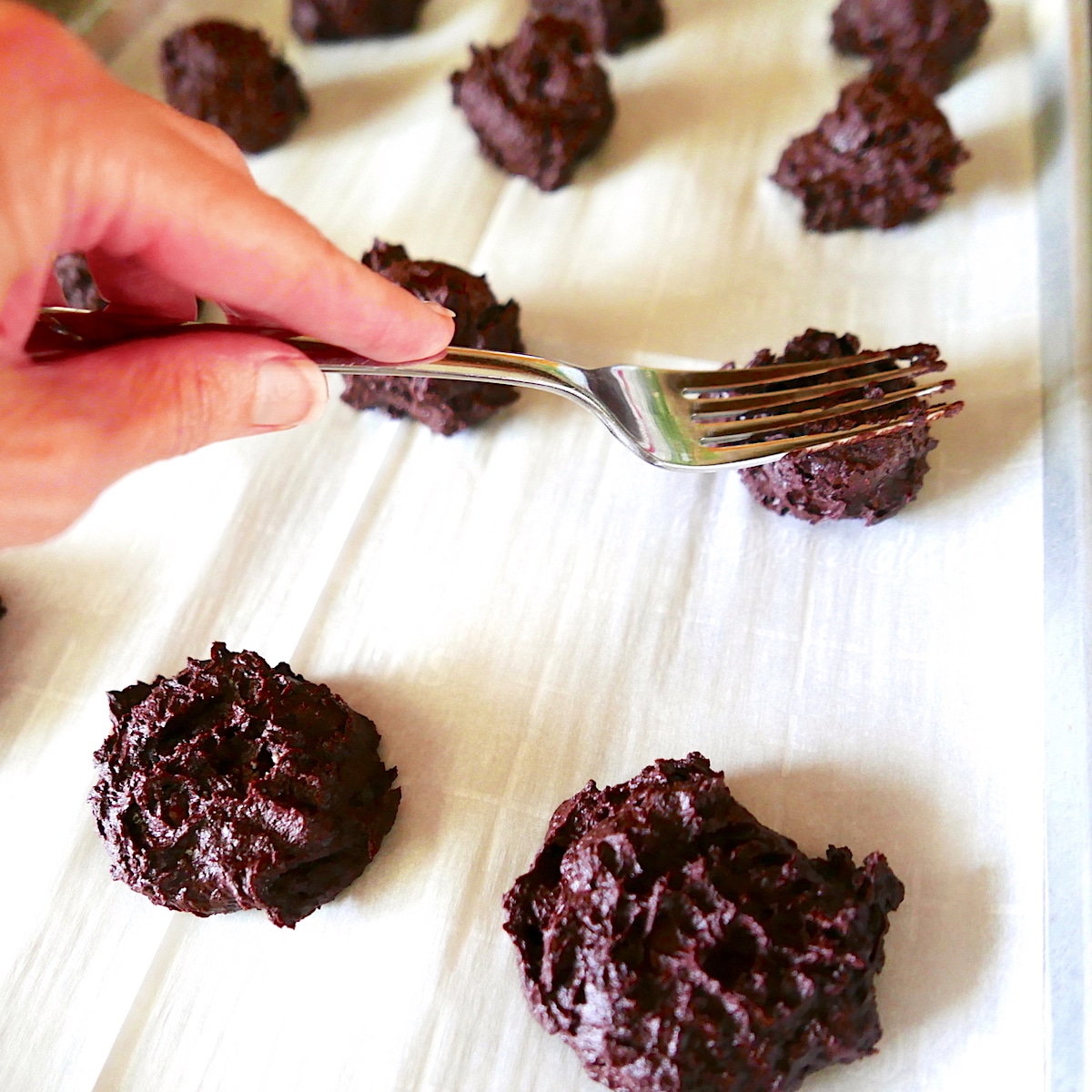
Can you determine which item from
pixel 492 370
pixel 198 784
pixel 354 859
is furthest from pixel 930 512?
pixel 198 784

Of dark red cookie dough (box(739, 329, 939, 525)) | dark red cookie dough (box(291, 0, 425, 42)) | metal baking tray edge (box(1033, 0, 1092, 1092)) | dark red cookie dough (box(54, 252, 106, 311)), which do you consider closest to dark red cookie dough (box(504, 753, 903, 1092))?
metal baking tray edge (box(1033, 0, 1092, 1092))

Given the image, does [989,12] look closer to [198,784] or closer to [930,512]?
[930,512]

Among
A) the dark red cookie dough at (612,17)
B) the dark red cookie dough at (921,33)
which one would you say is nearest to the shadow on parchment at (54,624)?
Answer: the dark red cookie dough at (612,17)

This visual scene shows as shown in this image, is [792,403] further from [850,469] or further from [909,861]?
[909,861]

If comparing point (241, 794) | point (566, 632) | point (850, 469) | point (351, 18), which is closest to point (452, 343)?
point (566, 632)

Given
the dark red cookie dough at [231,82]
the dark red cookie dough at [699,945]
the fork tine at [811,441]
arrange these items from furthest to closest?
the dark red cookie dough at [231,82] < the fork tine at [811,441] < the dark red cookie dough at [699,945]

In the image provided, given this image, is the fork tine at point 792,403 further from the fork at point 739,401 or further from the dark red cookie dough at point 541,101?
the dark red cookie dough at point 541,101
